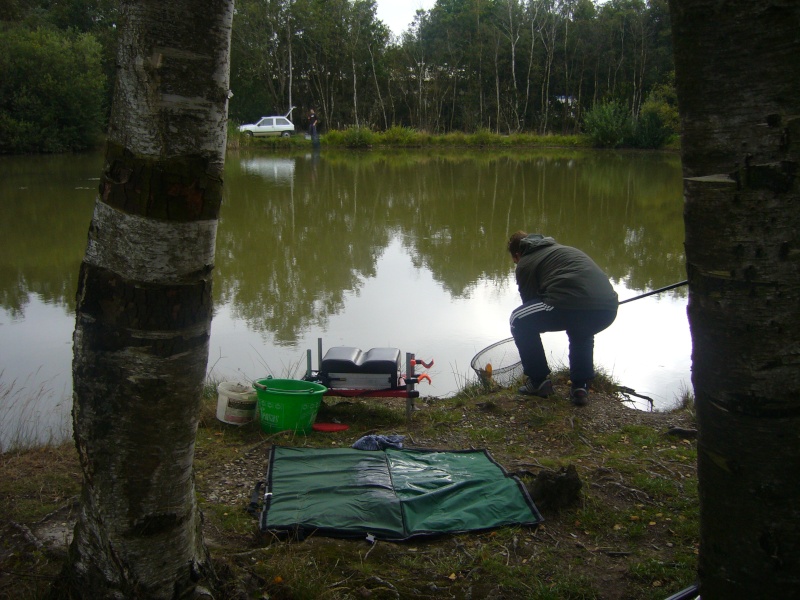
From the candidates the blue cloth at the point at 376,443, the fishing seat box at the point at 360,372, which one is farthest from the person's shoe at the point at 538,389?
the blue cloth at the point at 376,443

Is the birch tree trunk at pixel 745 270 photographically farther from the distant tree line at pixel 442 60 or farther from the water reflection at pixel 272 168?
the distant tree line at pixel 442 60

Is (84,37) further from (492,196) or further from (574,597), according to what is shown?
(574,597)

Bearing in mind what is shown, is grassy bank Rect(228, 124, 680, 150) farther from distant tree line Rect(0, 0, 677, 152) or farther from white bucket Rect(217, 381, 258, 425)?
white bucket Rect(217, 381, 258, 425)

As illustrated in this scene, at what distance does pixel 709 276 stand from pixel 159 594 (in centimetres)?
167

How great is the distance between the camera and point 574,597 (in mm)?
2637

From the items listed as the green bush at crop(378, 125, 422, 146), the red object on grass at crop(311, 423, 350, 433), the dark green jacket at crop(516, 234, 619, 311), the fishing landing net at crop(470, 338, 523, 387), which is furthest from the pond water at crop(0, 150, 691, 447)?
the green bush at crop(378, 125, 422, 146)

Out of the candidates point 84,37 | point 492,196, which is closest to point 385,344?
point 492,196

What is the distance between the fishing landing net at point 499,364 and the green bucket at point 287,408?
65.1 inches

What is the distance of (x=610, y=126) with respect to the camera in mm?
36781

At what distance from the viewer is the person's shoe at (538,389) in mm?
5363

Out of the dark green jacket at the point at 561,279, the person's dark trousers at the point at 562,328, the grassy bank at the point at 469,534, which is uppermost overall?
the dark green jacket at the point at 561,279

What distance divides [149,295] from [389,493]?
5.99 feet

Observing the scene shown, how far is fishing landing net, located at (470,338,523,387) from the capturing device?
596cm

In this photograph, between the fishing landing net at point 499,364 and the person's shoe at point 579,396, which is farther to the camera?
the fishing landing net at point 499,364
